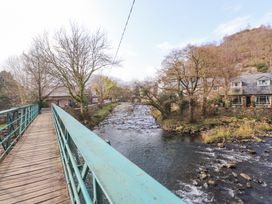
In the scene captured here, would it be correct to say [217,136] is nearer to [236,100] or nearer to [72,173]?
[72,173]

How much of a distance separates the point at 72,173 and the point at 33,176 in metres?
1.77

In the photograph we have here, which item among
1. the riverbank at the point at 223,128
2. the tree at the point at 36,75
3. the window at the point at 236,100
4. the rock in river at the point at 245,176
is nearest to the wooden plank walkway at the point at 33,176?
the rock in river at the point at 245,176

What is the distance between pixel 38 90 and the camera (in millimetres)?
27031

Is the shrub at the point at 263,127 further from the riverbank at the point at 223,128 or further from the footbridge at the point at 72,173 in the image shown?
the footbridge at the point at 72,173

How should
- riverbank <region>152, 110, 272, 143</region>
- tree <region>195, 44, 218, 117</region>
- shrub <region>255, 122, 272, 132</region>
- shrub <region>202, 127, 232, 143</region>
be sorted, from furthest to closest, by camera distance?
1. tree <region>195, 44, 218, 117</region>
2. shrub <region>255, 122, 272, 132</region>
3. riverbank <region>152, 110, 272, 143</region>
4. shrub <region>202, 127, 232, 143</region>

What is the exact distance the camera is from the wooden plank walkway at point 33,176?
2684mm

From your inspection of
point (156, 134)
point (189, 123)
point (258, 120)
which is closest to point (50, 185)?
point (156, 134)

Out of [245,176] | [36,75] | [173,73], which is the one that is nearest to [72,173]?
[245,176]

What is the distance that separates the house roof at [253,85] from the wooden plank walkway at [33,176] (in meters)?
29.3

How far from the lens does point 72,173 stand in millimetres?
2182

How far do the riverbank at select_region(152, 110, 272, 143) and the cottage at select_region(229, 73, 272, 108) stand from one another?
8.83 m

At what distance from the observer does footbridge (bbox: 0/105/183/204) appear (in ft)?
2.52

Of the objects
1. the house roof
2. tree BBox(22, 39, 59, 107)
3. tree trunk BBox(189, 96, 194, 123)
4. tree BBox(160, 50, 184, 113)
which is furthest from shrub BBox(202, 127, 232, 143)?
tree BBox(22, 39, 59, 107)

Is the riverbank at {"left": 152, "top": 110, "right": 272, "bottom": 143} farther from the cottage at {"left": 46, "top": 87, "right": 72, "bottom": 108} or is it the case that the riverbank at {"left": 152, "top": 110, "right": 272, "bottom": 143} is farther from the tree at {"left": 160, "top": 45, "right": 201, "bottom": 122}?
the cottage at {"left": 46, "top": 87, "right": 72, "bottom": 108}
